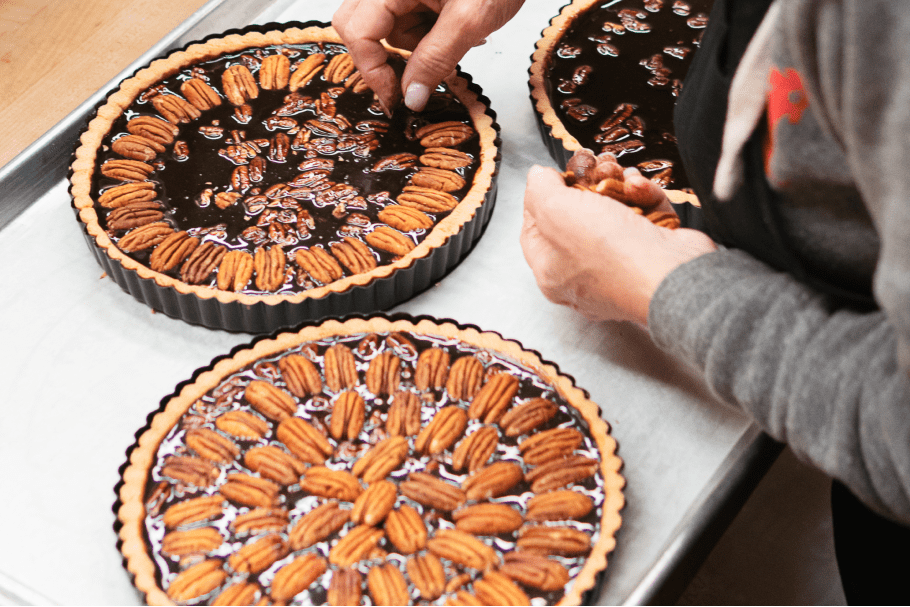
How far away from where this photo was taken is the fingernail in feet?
5.97

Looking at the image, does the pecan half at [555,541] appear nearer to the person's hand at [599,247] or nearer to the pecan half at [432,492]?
the pecan half at [432,492]

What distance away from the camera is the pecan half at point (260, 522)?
128 cm

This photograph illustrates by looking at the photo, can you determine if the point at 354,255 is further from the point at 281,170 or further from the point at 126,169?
the point at 126,169

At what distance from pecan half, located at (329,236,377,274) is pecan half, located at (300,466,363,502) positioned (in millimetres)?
467

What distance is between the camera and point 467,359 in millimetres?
1496

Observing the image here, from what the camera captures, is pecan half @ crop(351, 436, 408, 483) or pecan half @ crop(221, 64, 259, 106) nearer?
pecan half @ crop(351, 436, 408, 483)

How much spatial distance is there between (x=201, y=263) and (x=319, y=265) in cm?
24

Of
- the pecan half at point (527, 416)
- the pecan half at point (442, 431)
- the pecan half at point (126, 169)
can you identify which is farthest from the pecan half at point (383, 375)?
the pecan half at point (126, 169)

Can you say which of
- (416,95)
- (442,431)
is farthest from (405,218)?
(442,431)

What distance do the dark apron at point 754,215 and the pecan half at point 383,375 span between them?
619 mm

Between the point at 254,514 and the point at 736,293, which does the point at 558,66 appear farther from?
the point at 254,514

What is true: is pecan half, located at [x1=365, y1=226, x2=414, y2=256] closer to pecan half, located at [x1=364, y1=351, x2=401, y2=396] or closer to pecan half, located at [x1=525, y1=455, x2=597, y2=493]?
pecan half, located at [x1=364, y1=351, x2=401, y2=396]

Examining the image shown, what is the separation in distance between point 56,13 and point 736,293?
85.6 inches

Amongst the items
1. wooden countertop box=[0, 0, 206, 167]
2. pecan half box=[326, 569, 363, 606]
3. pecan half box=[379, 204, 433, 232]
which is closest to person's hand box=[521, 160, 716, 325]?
pecan half box=[379, 204, 433, 232]
